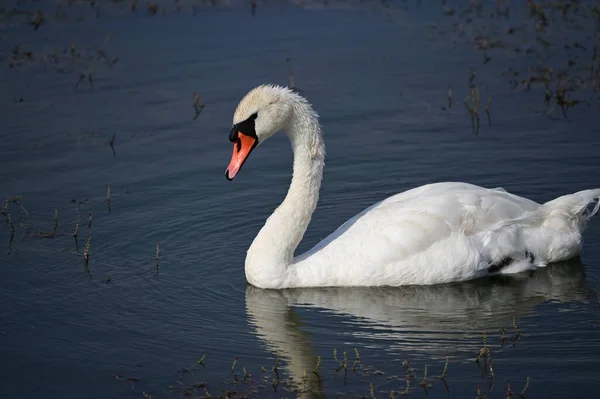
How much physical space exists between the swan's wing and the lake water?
0.18 m

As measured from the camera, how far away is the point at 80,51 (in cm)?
1709

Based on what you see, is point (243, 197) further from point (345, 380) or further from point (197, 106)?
point (345, 380)

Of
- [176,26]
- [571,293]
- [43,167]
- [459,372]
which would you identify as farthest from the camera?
[176,26]

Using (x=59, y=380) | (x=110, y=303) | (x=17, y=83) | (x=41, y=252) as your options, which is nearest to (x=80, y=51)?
(x=17, y=83)

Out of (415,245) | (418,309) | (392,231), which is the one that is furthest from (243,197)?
(418,309)

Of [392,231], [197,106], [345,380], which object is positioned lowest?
[345,380]

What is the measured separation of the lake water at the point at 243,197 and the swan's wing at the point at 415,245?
18 centimetres

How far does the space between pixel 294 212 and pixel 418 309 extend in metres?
1.57

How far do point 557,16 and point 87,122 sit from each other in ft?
26.1

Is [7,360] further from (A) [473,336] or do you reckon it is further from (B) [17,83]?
(B) [17,83]

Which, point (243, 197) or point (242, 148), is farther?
point (243, 197)

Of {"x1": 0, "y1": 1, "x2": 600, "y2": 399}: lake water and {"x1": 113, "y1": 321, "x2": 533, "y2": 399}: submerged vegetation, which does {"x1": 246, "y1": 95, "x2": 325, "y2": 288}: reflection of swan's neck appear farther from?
{"x1": 113, "y1": 321, "x2": 533, "y2": 399}: submerged vegetation

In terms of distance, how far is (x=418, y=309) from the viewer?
9.25 metres

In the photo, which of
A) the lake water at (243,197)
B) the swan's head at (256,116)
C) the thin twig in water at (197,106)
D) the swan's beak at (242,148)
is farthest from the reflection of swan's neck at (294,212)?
the thin twig in water at (197,106)
